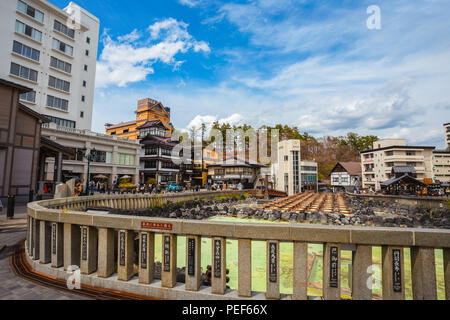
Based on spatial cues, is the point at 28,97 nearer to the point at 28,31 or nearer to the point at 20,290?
the point at 28,31

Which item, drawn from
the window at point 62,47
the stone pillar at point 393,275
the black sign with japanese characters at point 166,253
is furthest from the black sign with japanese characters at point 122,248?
the window at point 62,47

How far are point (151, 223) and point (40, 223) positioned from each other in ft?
10.3

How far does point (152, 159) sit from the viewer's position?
49.8 metres

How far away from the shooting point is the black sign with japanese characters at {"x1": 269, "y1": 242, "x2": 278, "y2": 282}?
367cm

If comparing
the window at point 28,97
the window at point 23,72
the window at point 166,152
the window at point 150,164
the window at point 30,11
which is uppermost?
the window at point 30,11

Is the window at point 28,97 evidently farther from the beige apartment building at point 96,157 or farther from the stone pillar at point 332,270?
the stone pillar at point 332,270

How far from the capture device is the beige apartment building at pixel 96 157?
1374 inches

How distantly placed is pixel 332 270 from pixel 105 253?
4103mm

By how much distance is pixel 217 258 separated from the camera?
3.88 m

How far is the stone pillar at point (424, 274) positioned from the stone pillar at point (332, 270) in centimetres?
108

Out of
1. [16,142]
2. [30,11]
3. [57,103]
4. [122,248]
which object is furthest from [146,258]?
[30,11]

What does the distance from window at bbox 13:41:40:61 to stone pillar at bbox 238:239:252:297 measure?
44.1 metres

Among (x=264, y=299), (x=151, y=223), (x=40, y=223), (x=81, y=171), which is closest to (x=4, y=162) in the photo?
(x=81, y=171)
